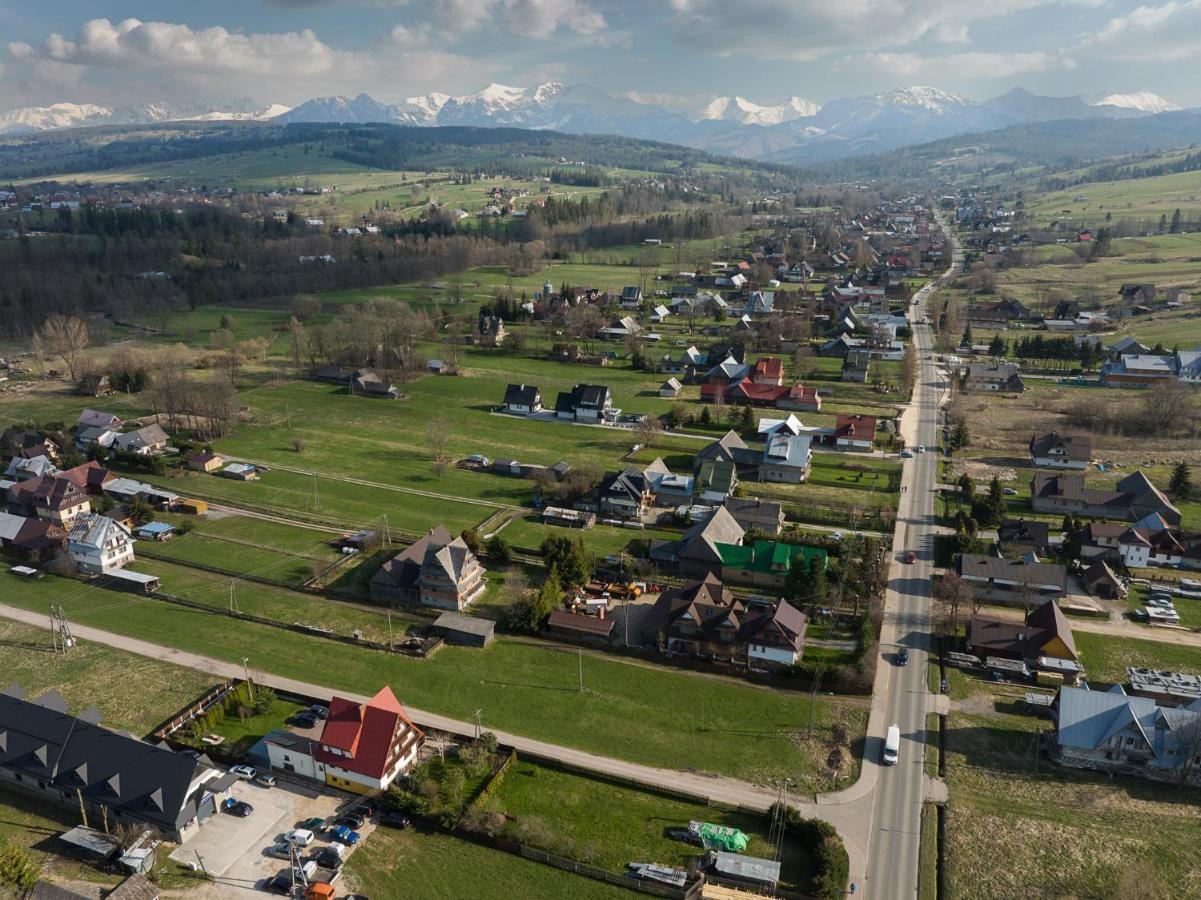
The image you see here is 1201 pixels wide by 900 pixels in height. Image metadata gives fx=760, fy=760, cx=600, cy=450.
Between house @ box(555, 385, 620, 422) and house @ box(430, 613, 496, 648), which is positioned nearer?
house @ box(430, 613, 496, 648)

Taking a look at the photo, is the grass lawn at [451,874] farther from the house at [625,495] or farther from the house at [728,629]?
the house at [625,495]

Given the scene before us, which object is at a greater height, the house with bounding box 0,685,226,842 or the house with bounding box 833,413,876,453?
the house with bounding box 833,413,876,453

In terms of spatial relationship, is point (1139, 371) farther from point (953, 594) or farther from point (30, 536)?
point (30, 536)

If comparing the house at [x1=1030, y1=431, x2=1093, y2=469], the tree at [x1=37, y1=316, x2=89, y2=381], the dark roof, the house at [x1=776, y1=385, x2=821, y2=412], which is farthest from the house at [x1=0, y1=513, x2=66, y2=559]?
the house at [x1=1030, y1=431, x2=1093, y2=469]

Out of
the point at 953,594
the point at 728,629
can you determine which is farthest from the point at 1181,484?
the point at 728,629

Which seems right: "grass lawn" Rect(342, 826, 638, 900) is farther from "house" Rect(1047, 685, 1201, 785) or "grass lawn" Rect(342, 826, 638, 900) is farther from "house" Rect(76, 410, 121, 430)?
"house" Rect(76, 410, 121, 430)

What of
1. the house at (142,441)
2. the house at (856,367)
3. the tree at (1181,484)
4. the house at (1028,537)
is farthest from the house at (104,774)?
the house at (856,367)

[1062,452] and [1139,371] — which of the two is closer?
[1062,452]
